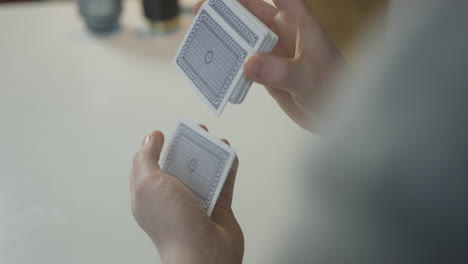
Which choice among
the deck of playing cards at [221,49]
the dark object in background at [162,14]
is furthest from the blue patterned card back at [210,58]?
the dark object in background at [162,14]

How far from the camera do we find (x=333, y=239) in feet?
1.54

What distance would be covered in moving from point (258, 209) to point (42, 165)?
41 cm

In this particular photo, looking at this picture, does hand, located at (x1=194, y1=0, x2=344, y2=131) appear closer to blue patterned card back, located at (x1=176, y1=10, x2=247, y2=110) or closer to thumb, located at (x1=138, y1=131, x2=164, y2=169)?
blue patterned card back, located at (x1=176, y1=10, x2=247, y2=110)

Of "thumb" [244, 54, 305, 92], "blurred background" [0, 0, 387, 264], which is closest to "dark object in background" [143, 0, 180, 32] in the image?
"blurred background" [0, 0, 387, 264]

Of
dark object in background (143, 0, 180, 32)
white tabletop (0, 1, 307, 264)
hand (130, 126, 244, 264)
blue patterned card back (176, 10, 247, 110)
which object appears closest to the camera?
hand (130, 126, 244, 264)

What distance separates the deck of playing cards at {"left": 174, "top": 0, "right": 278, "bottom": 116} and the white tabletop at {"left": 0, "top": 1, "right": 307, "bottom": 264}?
0.16 meters

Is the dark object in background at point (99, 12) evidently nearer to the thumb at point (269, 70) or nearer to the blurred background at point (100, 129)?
the blurred background at point (100, 129)

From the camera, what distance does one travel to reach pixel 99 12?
57.7 inches

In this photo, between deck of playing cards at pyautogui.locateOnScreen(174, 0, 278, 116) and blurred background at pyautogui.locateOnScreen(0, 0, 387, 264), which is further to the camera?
blurred background at pyautogui.locateOnScreen(0, 0, 387, 264)

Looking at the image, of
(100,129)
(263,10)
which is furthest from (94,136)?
(263,10)

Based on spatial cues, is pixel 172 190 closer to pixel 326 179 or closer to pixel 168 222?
pixel 168 222

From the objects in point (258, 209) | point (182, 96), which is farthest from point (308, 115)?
point (182, 96)

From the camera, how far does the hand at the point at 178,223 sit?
67cm

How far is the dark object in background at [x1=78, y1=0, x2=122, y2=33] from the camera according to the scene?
1462mm
